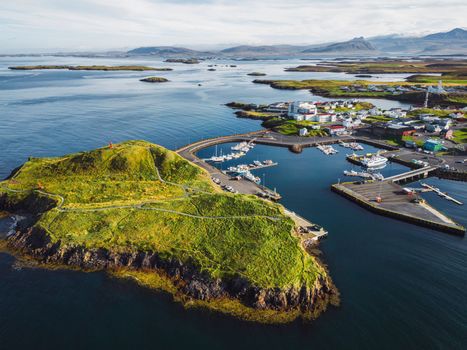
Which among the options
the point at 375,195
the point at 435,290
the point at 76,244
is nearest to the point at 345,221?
the point at 375,195

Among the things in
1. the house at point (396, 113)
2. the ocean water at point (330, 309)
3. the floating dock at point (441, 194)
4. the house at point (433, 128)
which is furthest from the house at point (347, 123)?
the ocean water at point (330, 309)

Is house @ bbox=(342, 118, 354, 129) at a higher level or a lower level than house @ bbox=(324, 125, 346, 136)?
higher

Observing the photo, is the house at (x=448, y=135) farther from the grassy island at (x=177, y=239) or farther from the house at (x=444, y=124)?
the grassy island at (x=177, y=239)

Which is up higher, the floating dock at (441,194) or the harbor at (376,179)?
the harbor at (376,179)

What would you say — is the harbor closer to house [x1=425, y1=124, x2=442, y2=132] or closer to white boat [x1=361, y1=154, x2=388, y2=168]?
white boat [x1=361, y1=154, x2=388, y2=168]

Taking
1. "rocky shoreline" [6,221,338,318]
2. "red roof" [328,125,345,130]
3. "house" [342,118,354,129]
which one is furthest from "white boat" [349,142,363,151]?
"rocky shoreline" [6,221,338,318]

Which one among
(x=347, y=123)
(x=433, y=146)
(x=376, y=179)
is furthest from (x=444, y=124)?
(x=376, y=179)

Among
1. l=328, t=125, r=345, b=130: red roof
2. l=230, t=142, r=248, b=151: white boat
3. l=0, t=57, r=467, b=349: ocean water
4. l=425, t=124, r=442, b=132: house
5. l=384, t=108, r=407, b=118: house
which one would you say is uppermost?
l=384, t=108, r=407, b=118: house
